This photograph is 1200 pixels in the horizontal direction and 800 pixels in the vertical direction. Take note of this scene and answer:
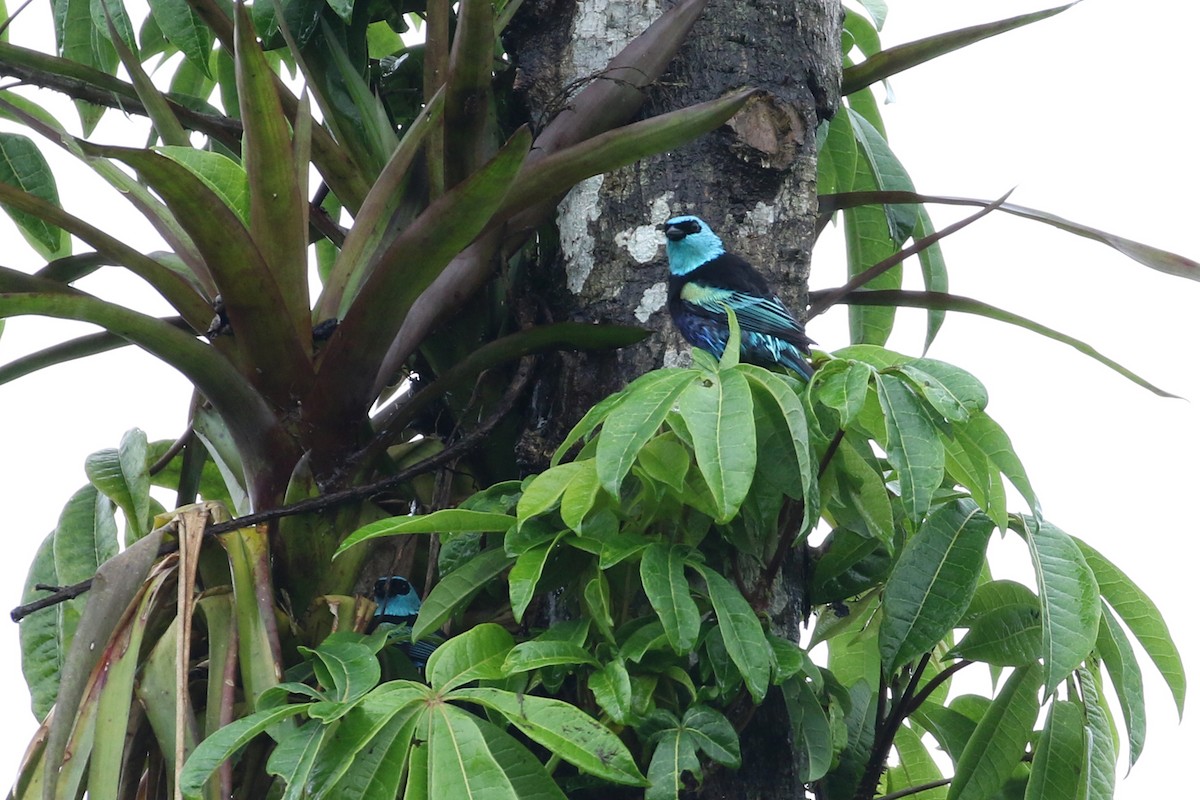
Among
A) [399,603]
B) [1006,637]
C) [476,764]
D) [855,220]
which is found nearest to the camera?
[476,764]

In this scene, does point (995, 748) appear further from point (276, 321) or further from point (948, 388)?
point (276, 321)

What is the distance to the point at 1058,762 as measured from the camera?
1526 mm

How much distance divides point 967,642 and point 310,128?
112 centimetres

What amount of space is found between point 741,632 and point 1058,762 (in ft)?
1.49

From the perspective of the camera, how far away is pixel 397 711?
130 centimetres

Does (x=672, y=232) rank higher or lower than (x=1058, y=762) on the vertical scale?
higher

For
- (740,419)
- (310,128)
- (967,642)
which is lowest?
→ (967,642)

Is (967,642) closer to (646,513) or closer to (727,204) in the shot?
(646,513)

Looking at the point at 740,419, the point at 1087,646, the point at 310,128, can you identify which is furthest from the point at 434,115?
the point at 1087,646

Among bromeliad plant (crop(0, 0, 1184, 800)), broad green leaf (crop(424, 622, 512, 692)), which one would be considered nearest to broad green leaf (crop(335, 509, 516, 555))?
bromeliad plant (crop(0, 0, 1184, 800))

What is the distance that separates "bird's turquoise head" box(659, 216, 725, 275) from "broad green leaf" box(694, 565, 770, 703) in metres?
0.54

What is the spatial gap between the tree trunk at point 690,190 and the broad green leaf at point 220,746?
595mm

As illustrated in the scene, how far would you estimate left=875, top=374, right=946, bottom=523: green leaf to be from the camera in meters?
1.32

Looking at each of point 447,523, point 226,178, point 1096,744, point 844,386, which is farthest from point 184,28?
point 1096,744
